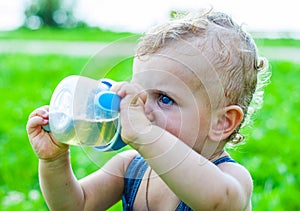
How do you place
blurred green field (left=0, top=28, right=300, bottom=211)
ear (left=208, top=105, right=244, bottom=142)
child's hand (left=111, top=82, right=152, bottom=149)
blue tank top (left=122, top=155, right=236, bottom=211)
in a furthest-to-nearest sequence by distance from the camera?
blurred green field (left=0, top=28, right=300, bottom=211), blue tank top (left=122, top=155, right=236, bottom=211), ear (left=208, top=105, right=244, bottom=142), child's hand (left=111, top=82, right=152, bottom=149)

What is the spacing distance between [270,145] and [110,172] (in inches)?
74.7

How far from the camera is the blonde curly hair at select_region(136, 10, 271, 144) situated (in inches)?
79.7

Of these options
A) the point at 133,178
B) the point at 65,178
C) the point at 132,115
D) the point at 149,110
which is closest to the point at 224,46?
the point at 149,110

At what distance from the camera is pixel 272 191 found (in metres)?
3.22

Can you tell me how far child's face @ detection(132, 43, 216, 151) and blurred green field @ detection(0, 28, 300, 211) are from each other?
3.1 inches

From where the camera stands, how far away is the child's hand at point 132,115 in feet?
5.86

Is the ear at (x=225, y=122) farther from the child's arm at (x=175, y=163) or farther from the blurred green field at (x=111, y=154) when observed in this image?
the blurred green field at (x=111, y=154)

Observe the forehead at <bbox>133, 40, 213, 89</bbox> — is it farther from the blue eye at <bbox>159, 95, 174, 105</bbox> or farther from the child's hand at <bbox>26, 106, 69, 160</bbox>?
the child's hand at <bbox>26, 106, 69, 160</bbox>

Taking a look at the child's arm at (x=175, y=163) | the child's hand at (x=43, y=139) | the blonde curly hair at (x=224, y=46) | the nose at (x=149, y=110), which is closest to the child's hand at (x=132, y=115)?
the child's arm at (x=175, y=163)

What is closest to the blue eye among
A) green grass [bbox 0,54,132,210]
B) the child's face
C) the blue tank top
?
the child's face

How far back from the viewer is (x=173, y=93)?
1.95 meters

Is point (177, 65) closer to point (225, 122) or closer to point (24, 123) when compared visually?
point (225, 122)

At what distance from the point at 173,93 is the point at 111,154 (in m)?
0.25

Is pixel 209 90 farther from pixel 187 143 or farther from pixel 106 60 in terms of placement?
pixel 106 60
